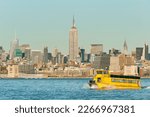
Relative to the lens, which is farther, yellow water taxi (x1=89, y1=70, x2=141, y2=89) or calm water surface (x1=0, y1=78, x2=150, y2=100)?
yellow water taxi (x1=89, y1=70, x2=141, y2=89)

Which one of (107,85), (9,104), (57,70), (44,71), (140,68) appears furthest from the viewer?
(44,71)

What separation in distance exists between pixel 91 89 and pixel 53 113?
13615 millimetres

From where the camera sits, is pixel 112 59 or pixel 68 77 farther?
pixel 68 77

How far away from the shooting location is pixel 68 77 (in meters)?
49.5

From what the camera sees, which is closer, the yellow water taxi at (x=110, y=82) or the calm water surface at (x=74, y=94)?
the calm water surface at (x=74, y=94)

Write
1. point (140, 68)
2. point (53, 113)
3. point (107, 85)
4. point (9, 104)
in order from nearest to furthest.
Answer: point (53, 113), point (9, 104), point (107, 85), point (140, 68)

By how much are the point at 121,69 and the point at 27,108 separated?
2246cm

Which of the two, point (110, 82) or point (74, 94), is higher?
point (110, 82)

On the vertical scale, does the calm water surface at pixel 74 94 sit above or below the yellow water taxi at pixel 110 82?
below

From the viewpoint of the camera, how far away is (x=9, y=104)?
37.1 ft

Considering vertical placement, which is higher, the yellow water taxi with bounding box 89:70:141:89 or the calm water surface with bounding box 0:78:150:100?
the yellow water taxi with bounding box 89:70:141:89

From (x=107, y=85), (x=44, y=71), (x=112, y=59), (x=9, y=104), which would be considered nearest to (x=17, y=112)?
(x=9, y=104)

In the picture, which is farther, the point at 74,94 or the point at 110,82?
the point at 110,82

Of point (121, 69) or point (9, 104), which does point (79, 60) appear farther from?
point (9, 104)
